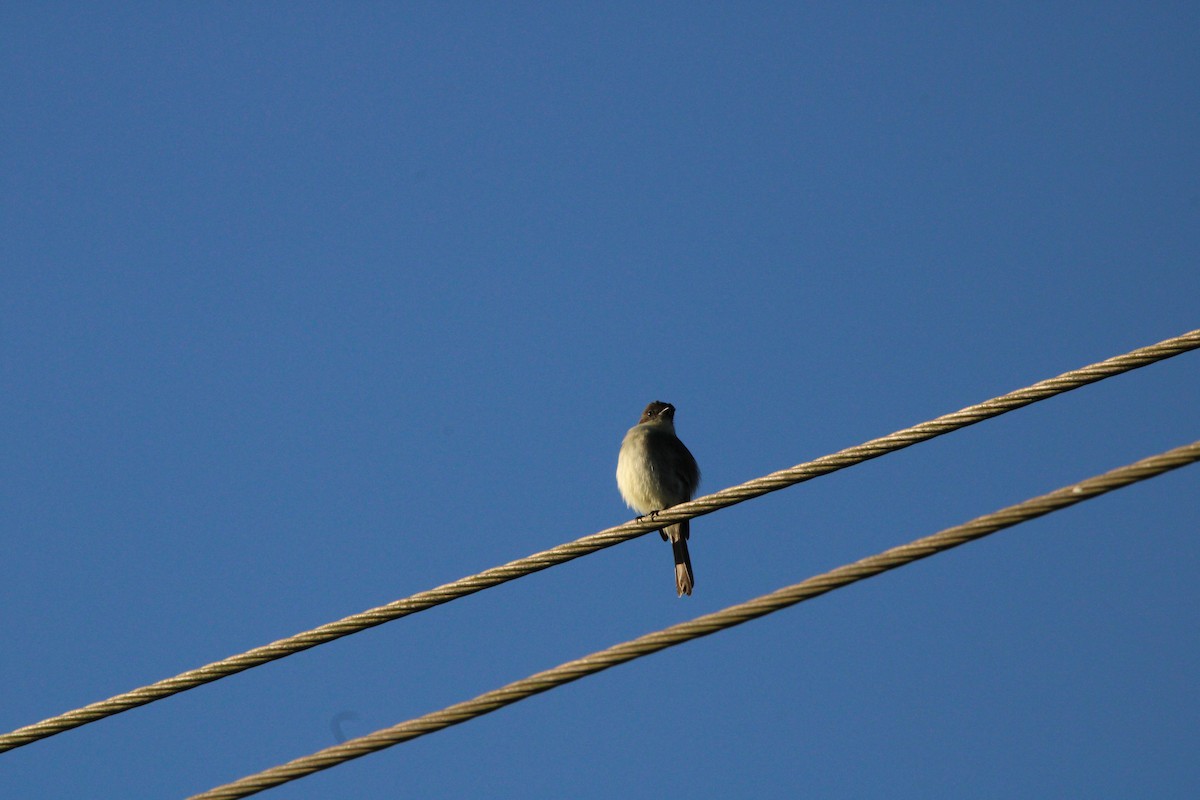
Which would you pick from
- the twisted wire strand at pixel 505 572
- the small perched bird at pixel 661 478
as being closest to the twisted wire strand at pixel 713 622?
the twisted wire strand at pixel 505 572

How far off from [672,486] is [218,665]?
285 inches

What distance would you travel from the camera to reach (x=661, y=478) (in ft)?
40.5

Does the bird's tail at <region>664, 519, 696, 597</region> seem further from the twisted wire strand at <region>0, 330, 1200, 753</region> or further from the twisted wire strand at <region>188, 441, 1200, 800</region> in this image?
Answer: the twisted wire strand at <region>188, 441, 1200, 800</region>

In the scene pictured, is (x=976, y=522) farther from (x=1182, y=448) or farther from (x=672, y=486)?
(x=672, y=486)

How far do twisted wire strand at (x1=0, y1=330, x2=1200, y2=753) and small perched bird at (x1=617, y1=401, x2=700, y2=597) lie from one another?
6381 millimetres

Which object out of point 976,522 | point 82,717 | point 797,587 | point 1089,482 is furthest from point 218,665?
point 1089,482

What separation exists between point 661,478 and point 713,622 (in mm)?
7377

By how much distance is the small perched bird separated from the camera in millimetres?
12312

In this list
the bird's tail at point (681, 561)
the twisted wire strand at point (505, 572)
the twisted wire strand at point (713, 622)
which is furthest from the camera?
the bird's tail at point (681, 561)

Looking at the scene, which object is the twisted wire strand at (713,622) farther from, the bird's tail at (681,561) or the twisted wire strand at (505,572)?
the bird's tail at (681,561)

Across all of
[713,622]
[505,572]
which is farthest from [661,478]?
[713,622]

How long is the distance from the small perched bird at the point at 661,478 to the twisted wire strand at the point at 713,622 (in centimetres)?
719

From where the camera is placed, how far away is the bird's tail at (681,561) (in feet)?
40.3

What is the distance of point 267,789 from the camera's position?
5.02 metres
